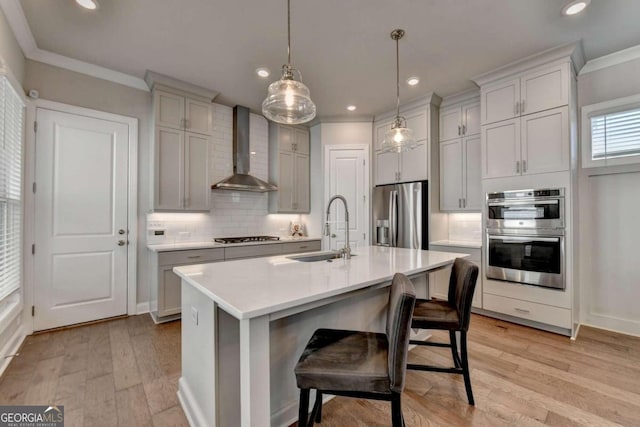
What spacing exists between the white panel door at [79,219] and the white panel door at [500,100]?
14.1 feet

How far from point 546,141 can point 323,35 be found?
2.51 meters

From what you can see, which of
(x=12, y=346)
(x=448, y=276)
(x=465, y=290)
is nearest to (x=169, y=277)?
(x=12, y=346)

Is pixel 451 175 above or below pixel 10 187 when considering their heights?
above

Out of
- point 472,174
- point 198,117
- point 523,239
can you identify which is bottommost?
point 523,239

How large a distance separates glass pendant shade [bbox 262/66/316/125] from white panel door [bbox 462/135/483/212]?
264 centimetres

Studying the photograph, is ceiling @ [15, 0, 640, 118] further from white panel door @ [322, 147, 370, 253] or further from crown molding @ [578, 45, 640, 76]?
white panel door @ [322, 147, 370, 253]

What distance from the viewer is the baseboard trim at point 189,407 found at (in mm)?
1529

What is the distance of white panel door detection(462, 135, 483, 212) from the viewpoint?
12.0 ft

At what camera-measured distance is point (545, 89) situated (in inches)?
116

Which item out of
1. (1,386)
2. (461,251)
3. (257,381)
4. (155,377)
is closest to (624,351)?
(461,251)

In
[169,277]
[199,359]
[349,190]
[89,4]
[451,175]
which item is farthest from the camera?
[349,190]

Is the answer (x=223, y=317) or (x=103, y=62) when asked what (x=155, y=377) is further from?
(x=103, y=62)

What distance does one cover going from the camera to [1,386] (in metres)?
1.95

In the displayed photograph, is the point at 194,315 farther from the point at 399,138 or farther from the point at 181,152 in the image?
the point at 181,152
